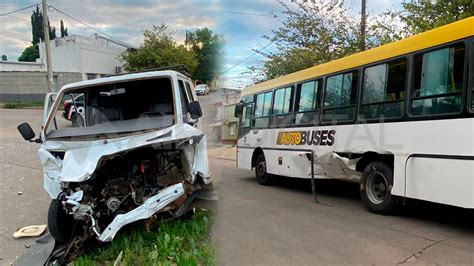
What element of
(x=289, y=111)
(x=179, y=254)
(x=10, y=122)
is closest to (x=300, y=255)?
(x=179, y=254)

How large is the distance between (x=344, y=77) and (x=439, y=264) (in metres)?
4.37

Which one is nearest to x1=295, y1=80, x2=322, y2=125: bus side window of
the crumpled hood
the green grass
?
the crumpled hood

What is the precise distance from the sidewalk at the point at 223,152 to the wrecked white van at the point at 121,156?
410 inches

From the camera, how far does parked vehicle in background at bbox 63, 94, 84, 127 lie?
636cm

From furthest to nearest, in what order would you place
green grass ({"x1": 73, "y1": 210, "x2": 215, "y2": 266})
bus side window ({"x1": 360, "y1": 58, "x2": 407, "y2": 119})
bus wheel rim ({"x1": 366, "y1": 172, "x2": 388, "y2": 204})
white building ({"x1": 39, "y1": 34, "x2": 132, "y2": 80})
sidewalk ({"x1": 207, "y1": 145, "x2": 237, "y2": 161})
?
white building ({"x1": 39, "y1": 34, "x2": 132, "y2": 80}) < sidewalk ({"x1": 207, "y1": 145, "x2": 237, "y2": 161}) < bus wheel rim ({"x1": 366, "y1": 172, "x2": 388, "y2": 204}) < bus side window ({"x1": 360, "y1": 58, "x2": 407, "y2": 119}) < green grass ({"x1": 73, "y1": 210, "x2": 215, "y2": 266})

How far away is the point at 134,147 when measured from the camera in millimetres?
4996

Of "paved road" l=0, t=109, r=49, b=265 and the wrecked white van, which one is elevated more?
the wrecked white van

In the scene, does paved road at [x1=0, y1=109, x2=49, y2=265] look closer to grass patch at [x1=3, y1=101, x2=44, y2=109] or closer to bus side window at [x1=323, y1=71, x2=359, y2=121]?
bus side window at [x1=323, y1=71, x2=359, y2=121]

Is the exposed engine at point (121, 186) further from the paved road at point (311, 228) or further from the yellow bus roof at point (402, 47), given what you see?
the yellow bus roof at point (402, 47)

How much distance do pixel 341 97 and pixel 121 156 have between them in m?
4.66

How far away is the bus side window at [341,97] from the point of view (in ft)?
25.2

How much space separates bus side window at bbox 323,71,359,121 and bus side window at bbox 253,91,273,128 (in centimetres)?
274

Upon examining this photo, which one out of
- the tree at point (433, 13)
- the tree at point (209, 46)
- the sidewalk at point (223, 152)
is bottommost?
the sidewalk at point (223, 152)

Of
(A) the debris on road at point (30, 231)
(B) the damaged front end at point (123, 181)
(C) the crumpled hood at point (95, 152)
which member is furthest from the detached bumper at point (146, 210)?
(A) the debris on road at point (30, 231)
